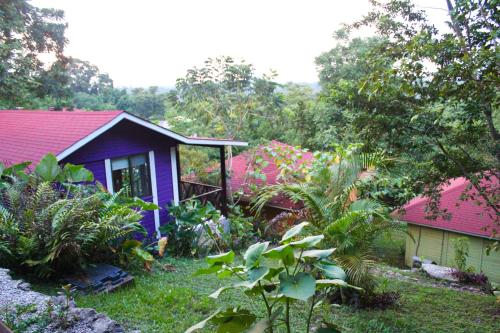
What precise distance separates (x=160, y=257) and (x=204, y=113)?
27.6 feet

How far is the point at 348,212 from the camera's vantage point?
5.34m

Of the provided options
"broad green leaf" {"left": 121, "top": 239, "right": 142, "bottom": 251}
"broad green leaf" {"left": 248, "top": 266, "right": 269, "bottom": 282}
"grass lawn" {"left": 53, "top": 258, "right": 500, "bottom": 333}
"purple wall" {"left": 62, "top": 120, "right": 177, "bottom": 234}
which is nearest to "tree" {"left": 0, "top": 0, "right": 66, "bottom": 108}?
"purple wall" {"left": 62, "top": 120, "right": 177, "bottom": 234}

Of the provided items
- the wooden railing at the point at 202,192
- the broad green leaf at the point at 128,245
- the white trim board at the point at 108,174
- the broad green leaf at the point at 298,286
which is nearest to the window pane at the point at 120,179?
the white trim board at the point at 108,174

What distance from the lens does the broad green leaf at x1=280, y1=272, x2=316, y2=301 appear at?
228cm

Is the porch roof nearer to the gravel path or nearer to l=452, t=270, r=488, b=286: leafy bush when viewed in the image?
the gravel path

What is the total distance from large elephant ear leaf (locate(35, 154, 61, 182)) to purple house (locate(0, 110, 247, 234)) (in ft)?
5.06

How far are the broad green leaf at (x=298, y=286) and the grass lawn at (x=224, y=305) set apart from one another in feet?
7.34

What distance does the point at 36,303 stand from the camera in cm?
394

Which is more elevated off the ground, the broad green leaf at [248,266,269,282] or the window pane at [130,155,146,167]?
the broad green leaf at [248,266,269,282]

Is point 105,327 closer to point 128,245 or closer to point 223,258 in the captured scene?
point 223,258

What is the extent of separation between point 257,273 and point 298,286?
261 mm

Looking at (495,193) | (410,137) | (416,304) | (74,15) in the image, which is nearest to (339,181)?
(410,137)

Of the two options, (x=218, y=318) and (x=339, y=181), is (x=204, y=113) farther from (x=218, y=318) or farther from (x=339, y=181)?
(x=218, y=318)

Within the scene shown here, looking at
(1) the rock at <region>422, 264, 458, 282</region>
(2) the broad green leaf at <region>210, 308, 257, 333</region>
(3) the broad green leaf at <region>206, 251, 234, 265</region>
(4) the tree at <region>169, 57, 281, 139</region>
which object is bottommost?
(1) the rock at <region>422, 264, 458, 282</region>
